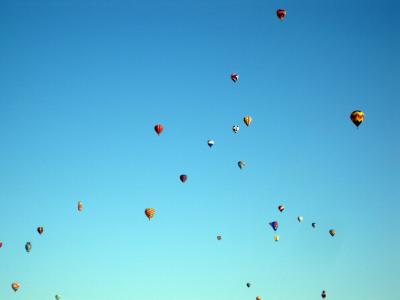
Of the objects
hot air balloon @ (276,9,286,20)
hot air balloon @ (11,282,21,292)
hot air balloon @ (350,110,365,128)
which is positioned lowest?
hot air balloon @ (11,282,21,292)

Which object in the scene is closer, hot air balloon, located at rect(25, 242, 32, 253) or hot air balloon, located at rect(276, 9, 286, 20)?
hot air balloon, located at rect(276, 9, 286, 20)

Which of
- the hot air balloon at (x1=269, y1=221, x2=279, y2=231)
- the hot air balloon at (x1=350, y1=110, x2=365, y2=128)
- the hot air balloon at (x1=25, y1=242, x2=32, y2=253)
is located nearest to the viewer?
the hot air balloon at (x1=350, y1=110, x2=365, y2=128)

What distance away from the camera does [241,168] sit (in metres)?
69.0

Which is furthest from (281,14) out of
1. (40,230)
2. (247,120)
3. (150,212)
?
(40,230)

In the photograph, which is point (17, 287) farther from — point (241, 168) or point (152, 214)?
point (241, 168)

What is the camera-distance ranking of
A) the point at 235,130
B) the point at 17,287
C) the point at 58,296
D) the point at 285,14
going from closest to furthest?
the point at 285,14 → the point at 235,130 → the point at 17,287 → the point at 58,296

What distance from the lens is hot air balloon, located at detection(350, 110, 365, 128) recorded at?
5219 centimetres

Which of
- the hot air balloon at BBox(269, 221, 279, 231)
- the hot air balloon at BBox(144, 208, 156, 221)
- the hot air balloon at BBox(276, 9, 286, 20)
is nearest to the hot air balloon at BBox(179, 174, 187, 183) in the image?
the hot air balloon at BBox(144, 208, 156, 221)

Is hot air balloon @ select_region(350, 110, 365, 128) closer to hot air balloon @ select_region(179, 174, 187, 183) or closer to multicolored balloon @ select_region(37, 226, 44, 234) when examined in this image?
hot air balloon @ select_region(179, 174, 187, 183)

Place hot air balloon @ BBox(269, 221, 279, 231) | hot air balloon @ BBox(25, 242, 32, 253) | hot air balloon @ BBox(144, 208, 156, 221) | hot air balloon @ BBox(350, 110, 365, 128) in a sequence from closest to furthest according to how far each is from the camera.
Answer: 1. hot air balloon @ BBox(350, 110, 365, 128)
2. hot air balloon @ BBox(144, 208, 156, 221)
3. hot air balloon @ BBox(25, 242, 32, 253)
4. hot air balloon @ BBox(269, 221, 279, 231)

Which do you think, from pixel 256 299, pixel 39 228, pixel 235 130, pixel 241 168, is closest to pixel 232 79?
pixel 235 130

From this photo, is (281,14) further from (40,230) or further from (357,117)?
(40,230)

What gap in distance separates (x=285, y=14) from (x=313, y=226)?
29.7 m

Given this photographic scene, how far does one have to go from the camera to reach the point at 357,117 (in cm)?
5234
